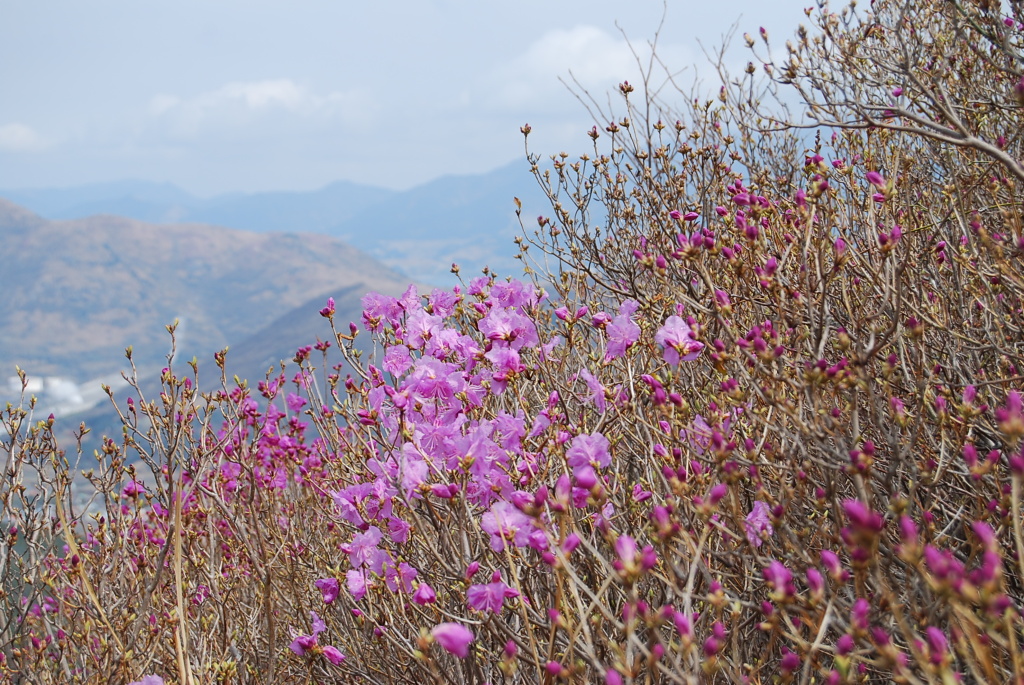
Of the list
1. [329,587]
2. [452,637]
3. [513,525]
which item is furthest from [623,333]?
[329,587]

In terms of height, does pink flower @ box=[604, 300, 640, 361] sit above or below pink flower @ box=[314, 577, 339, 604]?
above

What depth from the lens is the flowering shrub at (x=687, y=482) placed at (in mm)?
1597

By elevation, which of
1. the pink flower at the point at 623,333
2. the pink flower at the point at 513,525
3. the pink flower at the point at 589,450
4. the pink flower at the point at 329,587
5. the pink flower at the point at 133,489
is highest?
the pink flower at the point at 623,333

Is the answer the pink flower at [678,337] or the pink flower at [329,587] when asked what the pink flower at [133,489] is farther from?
the pink flower at [678,337]

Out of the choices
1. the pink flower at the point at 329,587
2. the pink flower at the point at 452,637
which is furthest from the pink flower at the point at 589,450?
the pink flower at the point at 329,587

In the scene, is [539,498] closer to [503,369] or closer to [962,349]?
[503,369]

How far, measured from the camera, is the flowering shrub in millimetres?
1597

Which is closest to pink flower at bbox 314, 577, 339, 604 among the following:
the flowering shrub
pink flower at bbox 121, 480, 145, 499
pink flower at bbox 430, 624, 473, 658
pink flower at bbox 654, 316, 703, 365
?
the flowering shrub

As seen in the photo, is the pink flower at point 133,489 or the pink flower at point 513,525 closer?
the pink flower at point 513,525

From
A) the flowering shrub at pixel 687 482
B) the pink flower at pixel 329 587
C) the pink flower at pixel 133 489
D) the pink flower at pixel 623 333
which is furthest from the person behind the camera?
the pink flower at pixel 133 489

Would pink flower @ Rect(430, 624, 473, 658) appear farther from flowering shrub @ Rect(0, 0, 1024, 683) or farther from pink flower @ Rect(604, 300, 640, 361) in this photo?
pink flower @ Rect(604, 300, 640, 361)

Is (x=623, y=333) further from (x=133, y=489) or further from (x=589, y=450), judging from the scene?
(x=133, y=489)

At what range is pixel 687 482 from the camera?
1.90 m

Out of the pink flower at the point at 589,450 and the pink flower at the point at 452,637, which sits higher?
the pink flower at the point at 589,450
